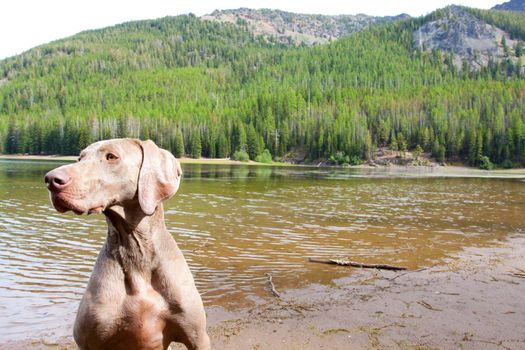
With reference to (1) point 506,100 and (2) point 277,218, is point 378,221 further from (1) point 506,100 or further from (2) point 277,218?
(1) point 506,100

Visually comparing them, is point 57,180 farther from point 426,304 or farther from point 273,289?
point 426,304

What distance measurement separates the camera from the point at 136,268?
3.99 m

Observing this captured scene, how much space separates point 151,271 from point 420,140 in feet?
456

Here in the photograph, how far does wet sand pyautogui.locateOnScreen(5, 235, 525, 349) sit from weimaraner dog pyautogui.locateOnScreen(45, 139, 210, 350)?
3.26 meters

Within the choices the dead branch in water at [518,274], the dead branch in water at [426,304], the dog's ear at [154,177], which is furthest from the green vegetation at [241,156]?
the dog's ear at [154,177]

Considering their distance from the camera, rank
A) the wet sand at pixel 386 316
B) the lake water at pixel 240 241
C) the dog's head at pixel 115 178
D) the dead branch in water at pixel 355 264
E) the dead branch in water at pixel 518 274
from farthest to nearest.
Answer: the dead branch in water at pixel 355 264
the dead branch in water at pixel 518 274
the lake water at pixel 240 241
the wet sand at pixel 386 316
the dog's head at pixel 115 178

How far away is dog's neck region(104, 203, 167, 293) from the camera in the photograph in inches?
153

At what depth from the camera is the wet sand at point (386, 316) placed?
7215 mm

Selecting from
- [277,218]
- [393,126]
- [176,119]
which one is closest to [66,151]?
[176,119]

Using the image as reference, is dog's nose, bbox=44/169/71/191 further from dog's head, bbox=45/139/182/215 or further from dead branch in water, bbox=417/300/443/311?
dead branch in water, bbox=417/300/443/311

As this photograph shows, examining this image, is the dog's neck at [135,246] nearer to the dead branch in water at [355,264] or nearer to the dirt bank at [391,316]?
the dirt bank at [391,316]

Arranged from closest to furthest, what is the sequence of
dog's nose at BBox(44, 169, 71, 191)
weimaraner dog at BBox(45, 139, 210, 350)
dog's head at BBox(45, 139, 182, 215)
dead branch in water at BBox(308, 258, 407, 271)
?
dog's nose at BBox(44, 169, 71, 191) → dog's head at BBox(45, 139, 182, 215) → weimaraner dog at BBox(45, 139, 210, 350) → dead branch in water at BBox(308, 258, 407, 271)

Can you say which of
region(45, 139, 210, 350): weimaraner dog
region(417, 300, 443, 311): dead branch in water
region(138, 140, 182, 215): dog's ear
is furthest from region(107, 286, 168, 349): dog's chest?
region(417, 300, 443, 311): dead branch in water

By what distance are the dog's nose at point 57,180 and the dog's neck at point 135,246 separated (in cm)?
76
